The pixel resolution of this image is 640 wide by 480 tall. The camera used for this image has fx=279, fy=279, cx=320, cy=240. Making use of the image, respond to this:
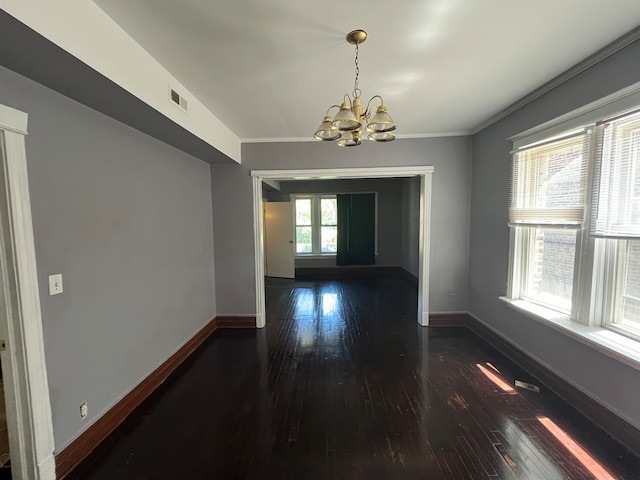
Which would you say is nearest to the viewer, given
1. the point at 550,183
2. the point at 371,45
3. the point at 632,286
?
the point at 371,45

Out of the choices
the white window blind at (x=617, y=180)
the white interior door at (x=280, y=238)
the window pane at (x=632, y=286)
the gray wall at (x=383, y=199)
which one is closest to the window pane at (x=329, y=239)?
the gray wall at (x=383, y=199)

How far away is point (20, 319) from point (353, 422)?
211 centimetres

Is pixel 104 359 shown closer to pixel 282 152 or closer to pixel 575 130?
pixel 282 152

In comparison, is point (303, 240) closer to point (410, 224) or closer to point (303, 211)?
point (303, 211)

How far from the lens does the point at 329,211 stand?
756cm

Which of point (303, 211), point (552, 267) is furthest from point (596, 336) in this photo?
point (303, 211)

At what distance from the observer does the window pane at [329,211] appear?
24.7 ft

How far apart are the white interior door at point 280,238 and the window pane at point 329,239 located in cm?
99

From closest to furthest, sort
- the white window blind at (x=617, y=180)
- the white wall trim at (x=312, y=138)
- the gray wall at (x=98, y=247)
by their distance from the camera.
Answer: the gray wall at (x=98, y=247)
the white window blind at (x=617, y=180)
the white wall trim at (x=312, y=138)

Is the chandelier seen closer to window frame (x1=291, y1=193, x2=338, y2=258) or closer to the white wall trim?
the white wall trim

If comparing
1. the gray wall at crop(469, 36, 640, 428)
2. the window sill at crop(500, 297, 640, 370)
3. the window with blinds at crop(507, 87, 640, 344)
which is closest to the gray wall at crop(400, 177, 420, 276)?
the gray wall at crop(469, 36, 640, 428)

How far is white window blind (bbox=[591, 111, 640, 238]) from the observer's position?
182 centimetres

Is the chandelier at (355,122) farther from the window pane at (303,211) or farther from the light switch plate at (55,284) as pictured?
the window pane at (303,211)

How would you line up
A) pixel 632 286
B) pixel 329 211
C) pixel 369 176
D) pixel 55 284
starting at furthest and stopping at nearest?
pixel 329 211, pixel 369 176, pixel 632 286, pixel 55 284
